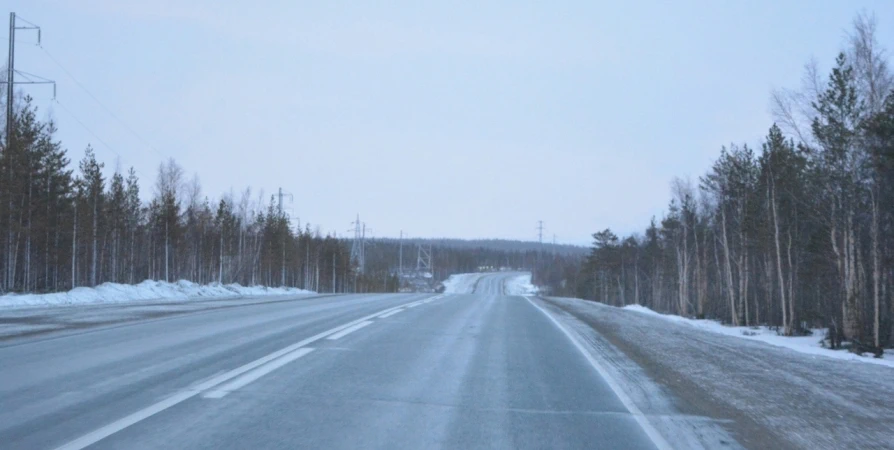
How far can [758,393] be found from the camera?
8664mm

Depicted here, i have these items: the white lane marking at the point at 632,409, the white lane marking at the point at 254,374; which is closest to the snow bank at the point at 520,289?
the white lane marking at the point at 632,409

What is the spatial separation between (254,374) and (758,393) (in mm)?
6125

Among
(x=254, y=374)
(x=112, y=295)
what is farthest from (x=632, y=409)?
(x=112, y=295)

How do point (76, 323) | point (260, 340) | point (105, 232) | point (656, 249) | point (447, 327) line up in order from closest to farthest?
point (260, 340), point (76, 323), point (447, 327), point (105, 232), point (656, 249)

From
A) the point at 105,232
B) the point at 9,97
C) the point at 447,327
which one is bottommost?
the point at 447,327

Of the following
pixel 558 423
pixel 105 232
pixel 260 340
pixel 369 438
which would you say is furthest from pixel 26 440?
pixel 105 232

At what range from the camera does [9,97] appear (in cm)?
2848

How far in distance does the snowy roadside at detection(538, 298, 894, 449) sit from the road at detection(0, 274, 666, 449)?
576 mm

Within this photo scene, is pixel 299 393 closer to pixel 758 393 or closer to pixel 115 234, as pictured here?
pixel 758 393

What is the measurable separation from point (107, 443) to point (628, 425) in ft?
14.5

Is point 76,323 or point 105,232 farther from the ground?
point 105,232

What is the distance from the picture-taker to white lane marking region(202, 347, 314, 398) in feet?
24.3

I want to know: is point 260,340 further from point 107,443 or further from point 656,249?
point 656,249

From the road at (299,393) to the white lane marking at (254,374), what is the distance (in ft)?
0.06
